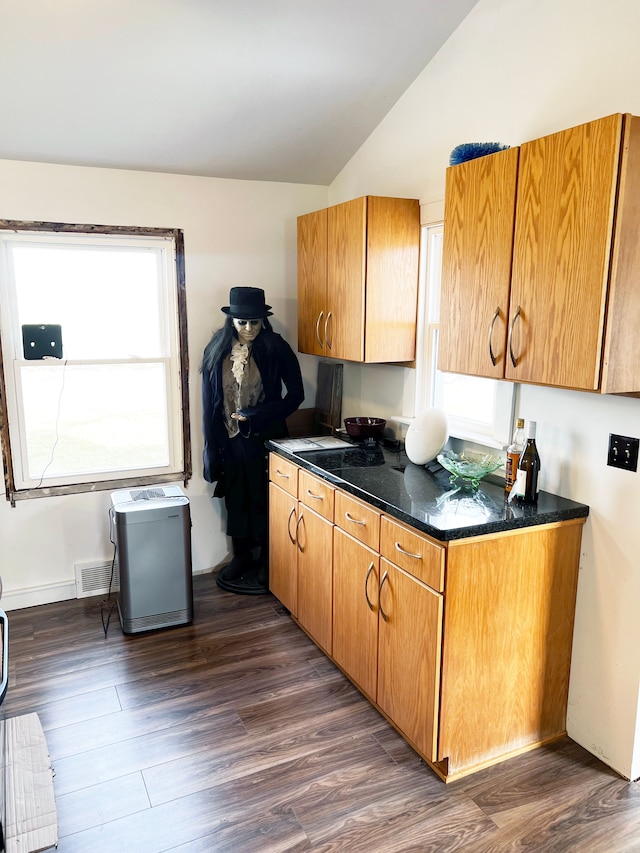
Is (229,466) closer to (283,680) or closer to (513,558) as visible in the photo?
(283,680)

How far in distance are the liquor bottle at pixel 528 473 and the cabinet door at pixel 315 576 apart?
838 millimetres

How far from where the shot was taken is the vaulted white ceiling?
2383 millimetres

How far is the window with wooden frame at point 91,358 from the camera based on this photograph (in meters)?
3.27

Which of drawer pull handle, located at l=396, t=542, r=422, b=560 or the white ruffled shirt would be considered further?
the white ruffled shirt

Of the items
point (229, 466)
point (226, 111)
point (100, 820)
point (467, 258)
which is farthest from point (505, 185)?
point (100, 820)

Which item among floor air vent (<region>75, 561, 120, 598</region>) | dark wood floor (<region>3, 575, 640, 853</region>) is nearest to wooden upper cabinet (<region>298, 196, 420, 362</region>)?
dark wood floor (<region>3, 575, 640, 853</region>)

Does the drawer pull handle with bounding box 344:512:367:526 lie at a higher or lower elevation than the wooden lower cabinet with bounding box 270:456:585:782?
higher

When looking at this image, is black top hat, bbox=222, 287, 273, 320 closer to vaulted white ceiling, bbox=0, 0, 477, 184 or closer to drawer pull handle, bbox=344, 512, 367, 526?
vaulted white ceiling, bbox=0, 0, 477, 184

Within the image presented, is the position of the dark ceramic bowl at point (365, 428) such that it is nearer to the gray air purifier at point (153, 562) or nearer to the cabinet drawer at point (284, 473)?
the cabinet drawer at point (284, 473)

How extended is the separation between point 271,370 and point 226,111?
1.31 meters

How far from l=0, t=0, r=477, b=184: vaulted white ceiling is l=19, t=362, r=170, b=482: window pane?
1.10 m

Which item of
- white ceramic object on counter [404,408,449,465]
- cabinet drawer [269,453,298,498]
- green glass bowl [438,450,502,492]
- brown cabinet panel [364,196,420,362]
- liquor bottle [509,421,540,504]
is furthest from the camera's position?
cabinet drawer [269,453,298,498]

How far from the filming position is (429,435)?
2.72 metres

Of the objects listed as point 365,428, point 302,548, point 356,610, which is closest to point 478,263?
point 365,428
